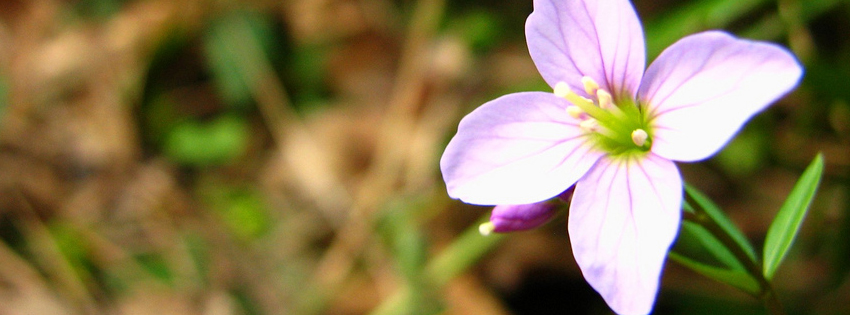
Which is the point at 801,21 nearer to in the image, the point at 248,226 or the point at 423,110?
the point at 423,110

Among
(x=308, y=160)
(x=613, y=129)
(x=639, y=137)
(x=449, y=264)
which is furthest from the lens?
(x=308, y=160)

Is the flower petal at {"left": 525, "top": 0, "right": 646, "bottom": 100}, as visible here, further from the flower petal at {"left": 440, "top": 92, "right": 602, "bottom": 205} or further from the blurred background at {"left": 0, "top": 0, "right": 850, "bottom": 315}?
the blurred background at {"left": 0, "top": 0, "right": 850, "bottom": 315}

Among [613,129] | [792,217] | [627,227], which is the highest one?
[613,129]

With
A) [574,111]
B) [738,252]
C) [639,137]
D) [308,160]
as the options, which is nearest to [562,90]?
[574,111]

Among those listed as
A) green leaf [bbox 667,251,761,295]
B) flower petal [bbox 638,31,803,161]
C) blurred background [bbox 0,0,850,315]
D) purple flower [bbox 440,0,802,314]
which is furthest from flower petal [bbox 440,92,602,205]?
blurred background [bbox 0,0,850,315]

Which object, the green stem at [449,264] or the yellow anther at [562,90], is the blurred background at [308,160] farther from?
the yellow anther at [562,90]

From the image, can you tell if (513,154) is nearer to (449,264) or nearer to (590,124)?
(590,124)

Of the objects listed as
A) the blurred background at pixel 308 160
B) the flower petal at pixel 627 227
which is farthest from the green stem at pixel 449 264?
the flower petal at pixel 627 227

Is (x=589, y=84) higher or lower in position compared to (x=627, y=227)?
higher
